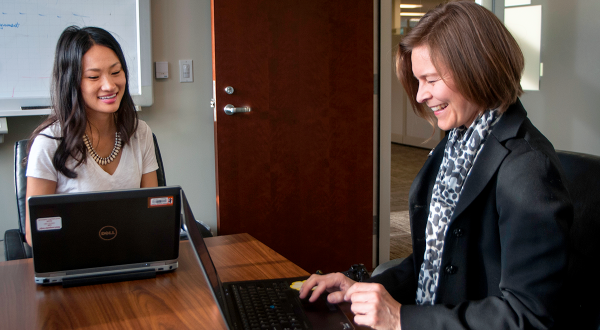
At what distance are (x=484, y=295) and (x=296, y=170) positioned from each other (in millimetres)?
1882

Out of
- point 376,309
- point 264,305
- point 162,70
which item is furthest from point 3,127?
point 376,309

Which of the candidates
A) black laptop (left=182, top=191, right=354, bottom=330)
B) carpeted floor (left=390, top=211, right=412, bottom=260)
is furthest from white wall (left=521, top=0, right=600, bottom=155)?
black laptop (left=182, top=191, right=354, bottom=330)

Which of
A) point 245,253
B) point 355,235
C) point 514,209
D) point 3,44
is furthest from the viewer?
point 355,235

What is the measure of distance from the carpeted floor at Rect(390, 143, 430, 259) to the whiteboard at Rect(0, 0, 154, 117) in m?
2.06

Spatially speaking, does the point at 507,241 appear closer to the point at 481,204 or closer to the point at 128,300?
the point at 481,204

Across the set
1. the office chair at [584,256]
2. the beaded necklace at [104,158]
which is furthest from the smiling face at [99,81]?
the office chair at [584,256]

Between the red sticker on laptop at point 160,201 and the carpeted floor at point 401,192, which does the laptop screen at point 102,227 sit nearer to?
the red sticker on laptop at point 160,201

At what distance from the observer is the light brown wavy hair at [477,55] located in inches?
35.2

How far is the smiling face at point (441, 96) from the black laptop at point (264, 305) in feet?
1.47

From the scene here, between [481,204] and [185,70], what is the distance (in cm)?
206

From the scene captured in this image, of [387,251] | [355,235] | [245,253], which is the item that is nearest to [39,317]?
[245,253]

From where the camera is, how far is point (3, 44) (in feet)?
7.55

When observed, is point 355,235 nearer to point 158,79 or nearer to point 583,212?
point 158,79

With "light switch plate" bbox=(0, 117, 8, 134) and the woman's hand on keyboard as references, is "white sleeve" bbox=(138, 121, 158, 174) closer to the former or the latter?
"light switch plate" bbox=(0, 117, 8, 134)
